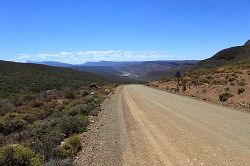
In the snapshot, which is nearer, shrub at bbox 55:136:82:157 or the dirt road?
the dirt road

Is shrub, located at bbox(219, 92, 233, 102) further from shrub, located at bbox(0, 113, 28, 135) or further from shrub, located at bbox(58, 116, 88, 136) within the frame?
shrub, located at bbox(58, 116, 88, 136)

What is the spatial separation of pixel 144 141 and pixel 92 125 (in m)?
5.81

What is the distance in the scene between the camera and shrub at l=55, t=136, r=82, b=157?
37.5 ft

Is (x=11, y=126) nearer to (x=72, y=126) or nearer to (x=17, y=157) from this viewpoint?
(x=72, y=126)

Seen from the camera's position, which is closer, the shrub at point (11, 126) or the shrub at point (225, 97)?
the shrub at point (11, 126)

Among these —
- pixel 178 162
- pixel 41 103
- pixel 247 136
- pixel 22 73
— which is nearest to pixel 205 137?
pixel 247 136

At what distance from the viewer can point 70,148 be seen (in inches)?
482

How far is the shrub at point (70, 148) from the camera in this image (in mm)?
11435

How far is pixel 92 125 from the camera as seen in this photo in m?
18.5

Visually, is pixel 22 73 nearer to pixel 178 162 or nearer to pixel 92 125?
pixel 92 125

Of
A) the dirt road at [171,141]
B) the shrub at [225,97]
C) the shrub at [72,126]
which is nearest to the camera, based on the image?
the dirt road at [171,141]

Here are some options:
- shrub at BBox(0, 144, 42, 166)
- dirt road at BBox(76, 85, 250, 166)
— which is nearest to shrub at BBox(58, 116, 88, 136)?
dirt road at BBox(76, 85, 250, 166)

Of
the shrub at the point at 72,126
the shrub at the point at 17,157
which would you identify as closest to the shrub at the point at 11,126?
the shrub at the point at 72,126

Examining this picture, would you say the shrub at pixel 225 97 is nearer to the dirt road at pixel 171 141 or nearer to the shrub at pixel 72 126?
the dirt road at pixel 171 141
